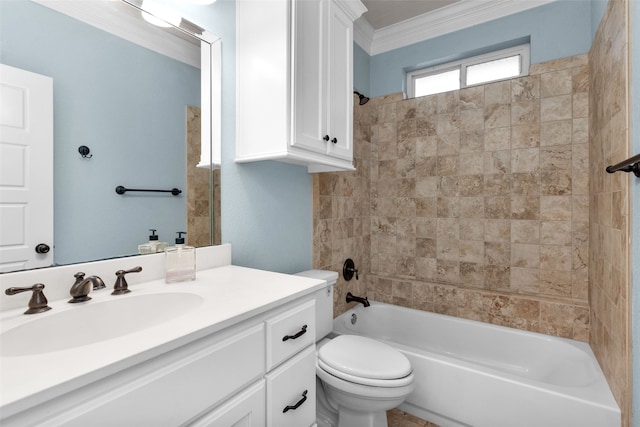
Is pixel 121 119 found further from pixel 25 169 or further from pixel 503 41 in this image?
pixel 503 41

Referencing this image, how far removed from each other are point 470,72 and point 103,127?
2513 mm

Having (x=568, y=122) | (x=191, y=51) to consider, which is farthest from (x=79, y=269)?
(x=568, y=122)

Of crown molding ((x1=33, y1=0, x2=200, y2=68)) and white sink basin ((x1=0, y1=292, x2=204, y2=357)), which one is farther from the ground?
crown molding ((x1=33, y1=0, x2=200, y2=68))

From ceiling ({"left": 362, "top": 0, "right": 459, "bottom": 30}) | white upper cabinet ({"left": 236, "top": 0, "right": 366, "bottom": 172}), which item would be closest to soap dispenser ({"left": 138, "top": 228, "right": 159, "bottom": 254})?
white upper cabinet ({"left": 236, "top": 0, "right": 366, "bottom": 172})

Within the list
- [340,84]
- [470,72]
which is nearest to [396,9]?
[470,72]

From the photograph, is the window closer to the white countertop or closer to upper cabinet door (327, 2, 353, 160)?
upper cabinet door (327, 2, 353, 160)

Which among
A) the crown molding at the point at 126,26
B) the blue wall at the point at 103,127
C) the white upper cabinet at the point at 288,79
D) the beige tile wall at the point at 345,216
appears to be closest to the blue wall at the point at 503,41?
the beige tile wall at the point at 345,216

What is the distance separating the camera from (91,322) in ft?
2.77

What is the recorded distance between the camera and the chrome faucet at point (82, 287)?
33.4 inches

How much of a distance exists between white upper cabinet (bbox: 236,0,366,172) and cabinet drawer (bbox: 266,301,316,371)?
68 centimetres

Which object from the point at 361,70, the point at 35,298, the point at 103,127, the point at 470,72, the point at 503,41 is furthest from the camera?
the point at 361,70

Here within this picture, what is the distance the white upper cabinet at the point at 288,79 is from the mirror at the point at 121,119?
5.8 inches

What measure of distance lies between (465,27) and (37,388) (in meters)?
2.90

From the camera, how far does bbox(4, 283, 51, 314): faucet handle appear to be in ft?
2.53
